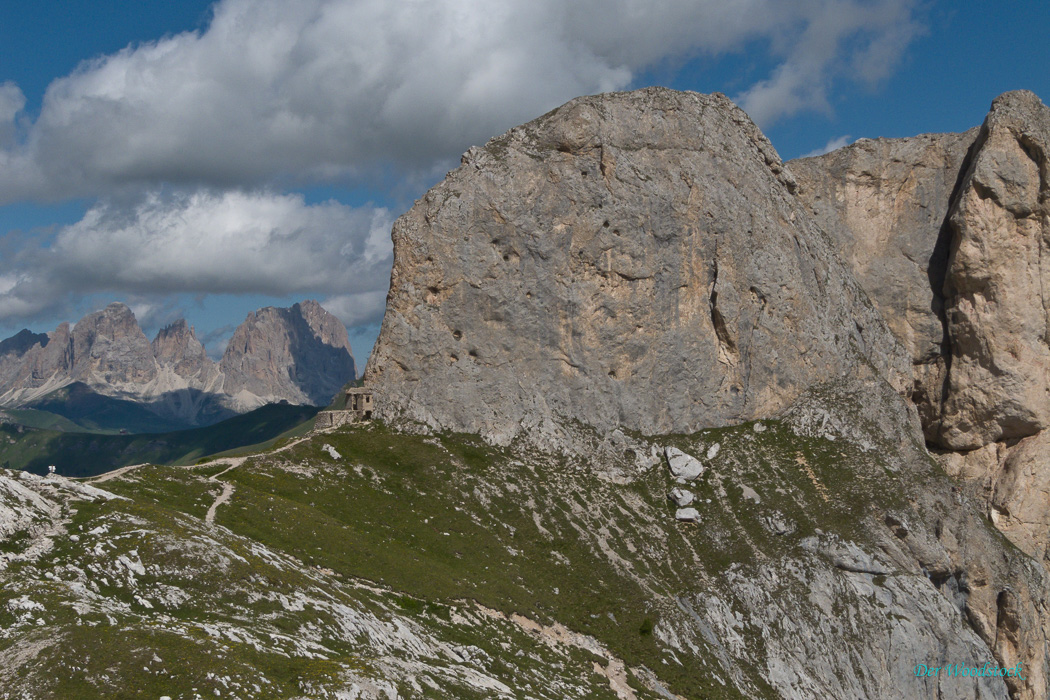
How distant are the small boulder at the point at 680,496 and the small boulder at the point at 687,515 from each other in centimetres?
111

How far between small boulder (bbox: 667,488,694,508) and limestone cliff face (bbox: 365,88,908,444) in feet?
33.7

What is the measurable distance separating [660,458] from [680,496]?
22.4ft

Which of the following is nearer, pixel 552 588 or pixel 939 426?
pixel 552 588

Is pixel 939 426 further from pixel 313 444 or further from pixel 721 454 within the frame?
pixel 313 444

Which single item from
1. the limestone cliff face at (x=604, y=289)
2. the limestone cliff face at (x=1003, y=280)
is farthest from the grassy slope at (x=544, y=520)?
the limestone cliff face at (x=1003, y=280)

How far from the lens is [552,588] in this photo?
67.4 m

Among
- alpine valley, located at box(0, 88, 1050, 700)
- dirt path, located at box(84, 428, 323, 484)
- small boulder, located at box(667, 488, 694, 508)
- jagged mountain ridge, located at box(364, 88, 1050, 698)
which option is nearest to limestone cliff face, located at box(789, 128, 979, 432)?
alpine valley, located at box(0, 88, 1050, 700)

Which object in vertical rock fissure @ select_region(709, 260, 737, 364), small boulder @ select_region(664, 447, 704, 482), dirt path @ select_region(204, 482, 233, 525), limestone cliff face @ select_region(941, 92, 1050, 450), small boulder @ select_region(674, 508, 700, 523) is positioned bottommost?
dirt path @ select_region(204, 482, 233, 525)

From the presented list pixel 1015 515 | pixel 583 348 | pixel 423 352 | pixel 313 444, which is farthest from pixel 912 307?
pixel 313 444

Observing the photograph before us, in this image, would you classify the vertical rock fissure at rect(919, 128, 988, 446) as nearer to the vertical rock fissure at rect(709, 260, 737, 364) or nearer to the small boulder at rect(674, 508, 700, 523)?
the vertical rock fissure at rect(709, 260, 737, 364)

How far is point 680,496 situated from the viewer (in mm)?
84750

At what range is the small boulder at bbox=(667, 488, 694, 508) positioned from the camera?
277 ft

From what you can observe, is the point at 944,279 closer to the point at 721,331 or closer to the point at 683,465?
the point at 721,331

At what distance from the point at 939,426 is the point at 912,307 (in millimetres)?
18606
